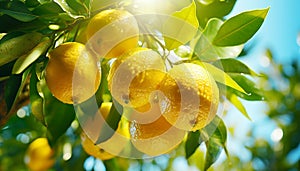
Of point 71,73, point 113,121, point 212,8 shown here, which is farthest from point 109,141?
point 212,8

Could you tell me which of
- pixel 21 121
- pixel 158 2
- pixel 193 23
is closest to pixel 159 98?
pixel 193 23

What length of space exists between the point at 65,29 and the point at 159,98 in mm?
259

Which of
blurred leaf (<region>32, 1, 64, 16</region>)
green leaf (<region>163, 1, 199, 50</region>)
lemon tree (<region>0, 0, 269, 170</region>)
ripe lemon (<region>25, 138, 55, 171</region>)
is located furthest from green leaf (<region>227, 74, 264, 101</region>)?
ripe lemon (<region>25, 138, 55, 171</region>)

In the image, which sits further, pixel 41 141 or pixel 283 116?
pixel 283 116

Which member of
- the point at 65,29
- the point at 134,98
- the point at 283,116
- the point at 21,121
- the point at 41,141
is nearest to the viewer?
the point at 134,98

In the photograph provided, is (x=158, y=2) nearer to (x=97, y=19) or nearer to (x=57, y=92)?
(x=97, y=19)

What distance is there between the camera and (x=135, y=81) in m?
0.78

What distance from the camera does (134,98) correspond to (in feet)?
2.58

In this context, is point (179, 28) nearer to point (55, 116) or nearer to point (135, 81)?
point (135, 81)

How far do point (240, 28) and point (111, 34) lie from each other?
0.29 meters

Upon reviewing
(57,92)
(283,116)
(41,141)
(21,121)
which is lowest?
(283,116)

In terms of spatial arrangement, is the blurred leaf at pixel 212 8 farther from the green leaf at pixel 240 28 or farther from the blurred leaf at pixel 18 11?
the blurred leaf at pixel 18 11

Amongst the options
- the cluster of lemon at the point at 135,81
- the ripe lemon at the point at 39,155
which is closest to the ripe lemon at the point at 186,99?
the cluster of lemon at the point at 135,81

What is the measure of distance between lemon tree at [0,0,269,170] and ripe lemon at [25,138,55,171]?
340 mm
